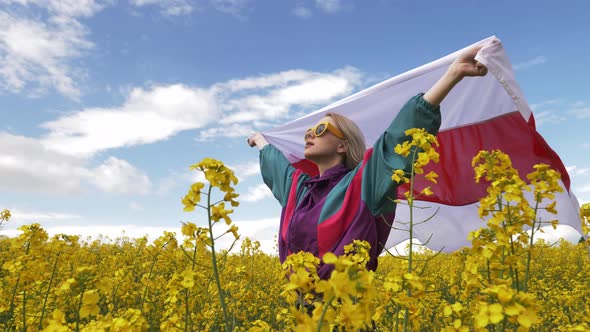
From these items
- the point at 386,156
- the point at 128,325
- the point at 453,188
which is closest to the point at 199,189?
the point at 128,325

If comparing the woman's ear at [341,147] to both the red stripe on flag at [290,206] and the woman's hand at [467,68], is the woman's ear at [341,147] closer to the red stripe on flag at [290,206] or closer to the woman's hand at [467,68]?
the red stripe on flag at [290,206]

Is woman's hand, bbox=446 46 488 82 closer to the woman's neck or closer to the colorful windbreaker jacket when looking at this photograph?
the colorful windbreaker jacket

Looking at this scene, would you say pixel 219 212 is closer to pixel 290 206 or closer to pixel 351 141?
pixel 290 206

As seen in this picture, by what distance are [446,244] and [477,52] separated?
109 inches

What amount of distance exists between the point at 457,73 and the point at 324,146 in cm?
118

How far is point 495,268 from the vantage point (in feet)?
5.99

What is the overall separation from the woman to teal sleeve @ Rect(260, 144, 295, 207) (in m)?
0.22

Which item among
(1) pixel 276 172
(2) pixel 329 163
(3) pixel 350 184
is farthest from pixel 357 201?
(1) pixel 276 172

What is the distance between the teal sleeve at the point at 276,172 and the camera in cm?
388

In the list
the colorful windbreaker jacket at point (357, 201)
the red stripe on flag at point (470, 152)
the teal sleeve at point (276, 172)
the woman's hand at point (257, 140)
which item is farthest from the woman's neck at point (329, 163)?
the woman's hand at point (257, 140)

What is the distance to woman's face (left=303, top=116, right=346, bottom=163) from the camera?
3416 millimetres

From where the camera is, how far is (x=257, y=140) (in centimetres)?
480

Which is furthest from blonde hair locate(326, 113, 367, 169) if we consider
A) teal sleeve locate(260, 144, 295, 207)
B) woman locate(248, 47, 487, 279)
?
teal sleeve locate(260, 144, 295, 207)

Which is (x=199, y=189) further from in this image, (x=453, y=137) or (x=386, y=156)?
(x=453, y=137)
